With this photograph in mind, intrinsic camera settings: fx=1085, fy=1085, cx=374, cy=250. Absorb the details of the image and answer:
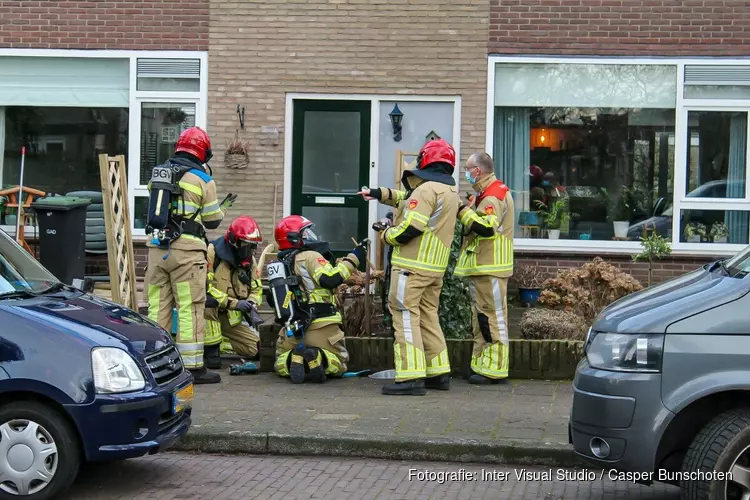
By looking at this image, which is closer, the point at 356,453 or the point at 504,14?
the point at 356,453

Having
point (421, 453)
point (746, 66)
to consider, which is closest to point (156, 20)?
point (746, 66)

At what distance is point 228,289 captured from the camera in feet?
33.4

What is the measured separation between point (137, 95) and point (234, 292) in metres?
4.34

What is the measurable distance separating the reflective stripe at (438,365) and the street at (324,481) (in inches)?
70.0

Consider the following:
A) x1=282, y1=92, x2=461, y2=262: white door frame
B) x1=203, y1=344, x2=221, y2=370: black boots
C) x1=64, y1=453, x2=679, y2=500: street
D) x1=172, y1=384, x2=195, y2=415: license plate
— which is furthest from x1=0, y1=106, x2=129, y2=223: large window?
x1=172, y1=384, x2=195, y2=415: license plate

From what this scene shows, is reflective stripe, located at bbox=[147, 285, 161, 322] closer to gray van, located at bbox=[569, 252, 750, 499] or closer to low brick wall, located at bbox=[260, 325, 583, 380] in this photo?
low brick wall, located at bbox=[260, 325, 583, 380]

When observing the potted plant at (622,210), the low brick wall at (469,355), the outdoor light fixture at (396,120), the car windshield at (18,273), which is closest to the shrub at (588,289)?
the low brick wall at (469,355)

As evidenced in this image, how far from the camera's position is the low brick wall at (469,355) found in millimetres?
9570

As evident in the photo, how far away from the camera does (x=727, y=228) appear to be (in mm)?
13094

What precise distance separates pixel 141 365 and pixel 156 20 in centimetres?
817

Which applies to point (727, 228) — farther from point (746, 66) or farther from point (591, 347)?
point (591, 347)

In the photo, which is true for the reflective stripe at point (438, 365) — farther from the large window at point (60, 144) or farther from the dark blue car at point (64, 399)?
the large window at point (60, 144)

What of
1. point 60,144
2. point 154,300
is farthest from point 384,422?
point 60,144

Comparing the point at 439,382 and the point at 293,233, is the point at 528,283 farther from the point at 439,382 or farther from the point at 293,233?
the point at 293,233
